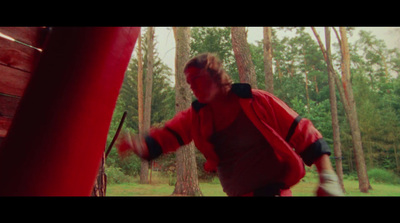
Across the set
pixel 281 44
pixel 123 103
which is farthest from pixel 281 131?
pixel 281 44

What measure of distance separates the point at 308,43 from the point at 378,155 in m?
12.4

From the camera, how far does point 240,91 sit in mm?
1883

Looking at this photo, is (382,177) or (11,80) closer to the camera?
(11,80)

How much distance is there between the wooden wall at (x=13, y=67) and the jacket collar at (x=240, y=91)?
1.29 m

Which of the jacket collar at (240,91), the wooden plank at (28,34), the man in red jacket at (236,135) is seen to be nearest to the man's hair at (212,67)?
the man in red jacket at (236,135)

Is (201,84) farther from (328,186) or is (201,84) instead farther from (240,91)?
(328,186)

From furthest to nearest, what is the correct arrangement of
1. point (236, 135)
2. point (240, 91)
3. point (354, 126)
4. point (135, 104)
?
1. point (135, 104)
2. point (354, 126)
3. point (236, 135)
4. point (240, 91)

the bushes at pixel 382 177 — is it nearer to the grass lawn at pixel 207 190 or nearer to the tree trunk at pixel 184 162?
the grass lawn at pixel 207 190

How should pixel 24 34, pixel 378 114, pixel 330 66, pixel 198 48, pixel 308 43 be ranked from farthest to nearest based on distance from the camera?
pixel 308 43, pixel 378 114, pixel 198 48, pixel 330 66, pixel 24 34

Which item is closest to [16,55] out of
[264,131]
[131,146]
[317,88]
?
[131,146]

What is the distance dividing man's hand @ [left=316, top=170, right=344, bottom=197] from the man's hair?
101 centimetres

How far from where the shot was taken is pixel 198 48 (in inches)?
511

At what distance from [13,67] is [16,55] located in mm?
104
